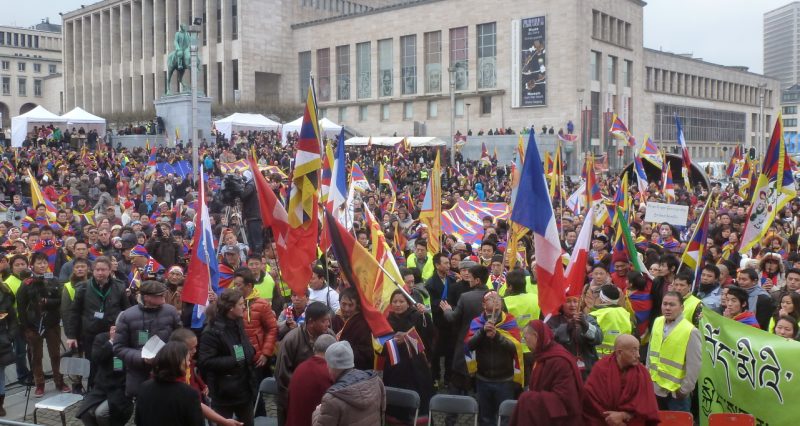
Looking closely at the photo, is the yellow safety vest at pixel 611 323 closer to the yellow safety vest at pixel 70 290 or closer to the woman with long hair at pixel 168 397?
the woman with long hair at pixel 168 397

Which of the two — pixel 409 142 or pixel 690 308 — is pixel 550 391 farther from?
pixel 409 142

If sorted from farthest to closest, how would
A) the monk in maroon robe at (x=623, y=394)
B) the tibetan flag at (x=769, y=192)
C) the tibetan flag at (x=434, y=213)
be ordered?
the tibetan flag at (x=434, y=213) < the tibetan flag at (x=769, y=192) < the monk in maroon robe at (x=623, y=394)

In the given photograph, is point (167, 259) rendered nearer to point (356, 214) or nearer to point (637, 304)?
point (356, 214)

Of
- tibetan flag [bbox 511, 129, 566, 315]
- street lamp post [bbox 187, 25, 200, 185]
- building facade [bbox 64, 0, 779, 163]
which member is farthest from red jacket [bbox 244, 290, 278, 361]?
building facade [bbox 64, 0, 779, 163]

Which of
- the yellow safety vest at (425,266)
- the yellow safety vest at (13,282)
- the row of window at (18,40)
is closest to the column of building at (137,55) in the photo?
the row of window at (18,40)

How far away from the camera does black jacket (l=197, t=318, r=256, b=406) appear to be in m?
6.59

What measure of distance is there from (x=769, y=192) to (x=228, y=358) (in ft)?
27.1

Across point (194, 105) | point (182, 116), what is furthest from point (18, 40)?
point (194, 105)

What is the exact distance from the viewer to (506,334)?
7008mm

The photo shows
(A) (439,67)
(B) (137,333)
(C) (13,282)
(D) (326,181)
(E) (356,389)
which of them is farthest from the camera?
(A) (439,67)

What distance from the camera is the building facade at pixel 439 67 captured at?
5394 cm

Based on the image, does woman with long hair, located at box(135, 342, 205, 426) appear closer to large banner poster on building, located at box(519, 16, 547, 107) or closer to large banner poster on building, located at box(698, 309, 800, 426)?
large banner poster on building, located at box(698, 309, 800, 426)

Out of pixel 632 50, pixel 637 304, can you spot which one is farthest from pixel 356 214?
pixel 632 50

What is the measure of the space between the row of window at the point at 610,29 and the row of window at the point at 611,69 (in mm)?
1182
